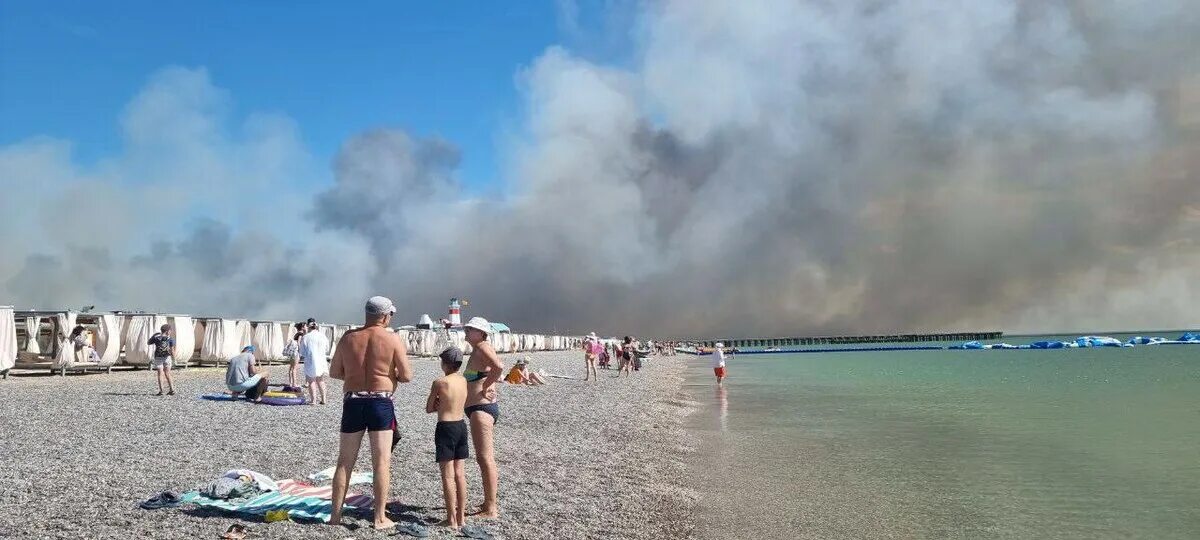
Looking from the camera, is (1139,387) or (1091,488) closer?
(1091,488)

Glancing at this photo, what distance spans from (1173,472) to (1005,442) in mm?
3651

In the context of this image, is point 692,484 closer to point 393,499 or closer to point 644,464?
point 644,464

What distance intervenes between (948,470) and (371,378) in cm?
986

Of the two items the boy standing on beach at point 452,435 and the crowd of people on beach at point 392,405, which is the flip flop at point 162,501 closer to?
the crowd of people on beach at point 392,405

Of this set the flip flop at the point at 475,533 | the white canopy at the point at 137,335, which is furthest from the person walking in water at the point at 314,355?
the white canopy at the point at 137,335

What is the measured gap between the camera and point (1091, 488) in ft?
36.3

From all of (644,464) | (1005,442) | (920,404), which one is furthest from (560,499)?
(920,404)

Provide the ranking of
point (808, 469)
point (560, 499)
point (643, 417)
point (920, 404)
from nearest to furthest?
point (560, 499) → point (808, 469) → point (643, 417) → point (920, 404)

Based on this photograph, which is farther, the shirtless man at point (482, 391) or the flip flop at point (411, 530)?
the shirtless man at point (482, 391)

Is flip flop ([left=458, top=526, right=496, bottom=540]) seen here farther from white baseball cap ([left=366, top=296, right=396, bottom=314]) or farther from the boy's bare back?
white baseball cap ([left=366, top=296, right=396, bottom=314])

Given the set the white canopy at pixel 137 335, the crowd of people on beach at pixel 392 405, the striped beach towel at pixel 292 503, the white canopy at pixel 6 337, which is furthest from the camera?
the white canopy at pixel 137 335

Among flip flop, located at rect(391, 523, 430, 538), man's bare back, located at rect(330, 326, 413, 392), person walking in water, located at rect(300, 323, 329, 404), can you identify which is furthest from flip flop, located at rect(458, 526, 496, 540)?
person walking in water, located at rect(300, 323, 329, 404)

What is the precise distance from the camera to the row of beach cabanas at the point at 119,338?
2627 cm

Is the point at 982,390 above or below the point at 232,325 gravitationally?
below
